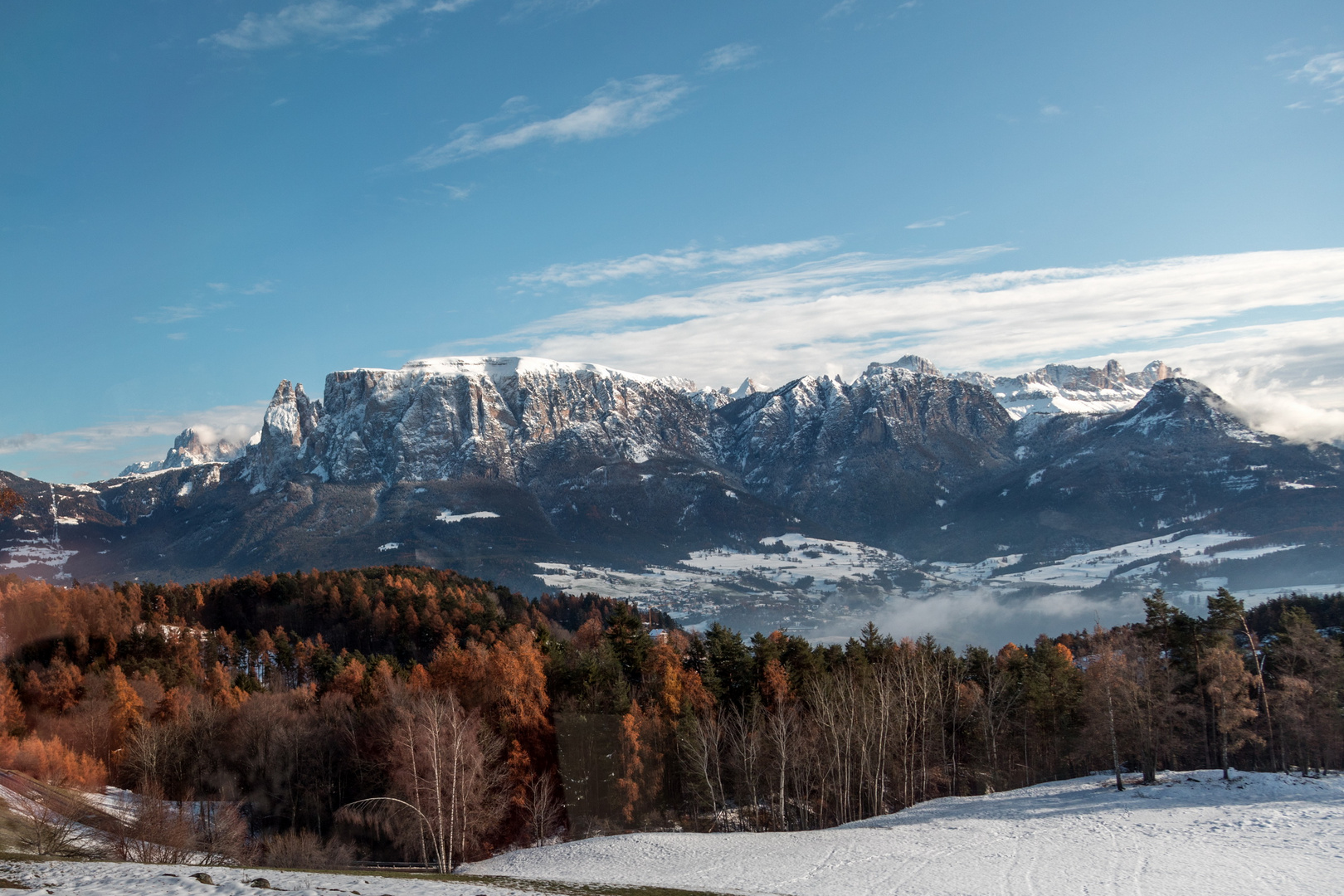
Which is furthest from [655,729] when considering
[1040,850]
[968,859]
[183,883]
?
[183,883]

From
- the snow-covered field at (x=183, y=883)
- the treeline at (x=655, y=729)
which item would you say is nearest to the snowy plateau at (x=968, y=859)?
the snow-covered field at (x=183, y=883)

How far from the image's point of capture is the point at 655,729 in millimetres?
65625

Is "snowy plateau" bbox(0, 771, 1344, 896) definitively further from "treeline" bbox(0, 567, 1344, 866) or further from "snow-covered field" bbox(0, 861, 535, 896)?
"treeline" bbox(0, 567, 1344, 866)

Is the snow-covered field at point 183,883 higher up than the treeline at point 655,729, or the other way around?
the snow-covered field at point 183,883

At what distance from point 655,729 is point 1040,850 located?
30352 mm

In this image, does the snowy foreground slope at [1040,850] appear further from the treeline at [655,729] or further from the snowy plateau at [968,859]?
the treeline at [655,729]

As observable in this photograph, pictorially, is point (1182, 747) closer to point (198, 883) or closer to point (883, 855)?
point (883, 855)

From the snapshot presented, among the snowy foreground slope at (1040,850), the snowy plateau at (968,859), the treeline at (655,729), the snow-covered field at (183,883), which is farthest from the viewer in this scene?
the treeline at (655,729)

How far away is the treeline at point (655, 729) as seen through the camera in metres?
59.3

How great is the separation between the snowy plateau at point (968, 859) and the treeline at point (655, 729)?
5.95 m

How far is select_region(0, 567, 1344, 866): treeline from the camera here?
59312 millimetres

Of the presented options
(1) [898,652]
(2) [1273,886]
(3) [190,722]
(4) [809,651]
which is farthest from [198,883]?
(1) [898,652]

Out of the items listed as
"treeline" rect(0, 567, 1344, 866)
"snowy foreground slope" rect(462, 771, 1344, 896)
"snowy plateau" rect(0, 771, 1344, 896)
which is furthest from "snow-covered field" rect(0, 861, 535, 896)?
"treeline" rect(0, 567, 1344, 866)

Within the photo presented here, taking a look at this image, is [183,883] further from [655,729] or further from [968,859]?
[655,729]
